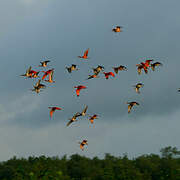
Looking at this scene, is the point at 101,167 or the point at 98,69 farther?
the point at 101,167

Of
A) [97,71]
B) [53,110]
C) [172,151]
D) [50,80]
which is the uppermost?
[172,151]

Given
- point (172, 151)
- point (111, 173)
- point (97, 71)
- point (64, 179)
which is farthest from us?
point (172, 151)

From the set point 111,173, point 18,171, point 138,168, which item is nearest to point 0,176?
point 18,171

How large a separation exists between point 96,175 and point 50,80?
67.0 meters

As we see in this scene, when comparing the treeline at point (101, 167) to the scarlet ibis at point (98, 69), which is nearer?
the scarlet ibis at point (98, 69)

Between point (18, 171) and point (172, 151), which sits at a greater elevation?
point (172, 151)

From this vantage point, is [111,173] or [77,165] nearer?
[111,173]

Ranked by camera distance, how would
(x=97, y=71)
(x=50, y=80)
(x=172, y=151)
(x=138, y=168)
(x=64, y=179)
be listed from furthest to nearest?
(x=172, y=151), (x=138, y=168), (x=64, y=179), (x=97, y=71), (x=50, y=80)

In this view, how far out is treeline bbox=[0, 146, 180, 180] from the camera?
96.9 meters

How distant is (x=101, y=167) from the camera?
111 m

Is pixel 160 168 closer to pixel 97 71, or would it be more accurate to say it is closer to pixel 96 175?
pixel 96 175

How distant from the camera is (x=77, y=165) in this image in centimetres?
10894

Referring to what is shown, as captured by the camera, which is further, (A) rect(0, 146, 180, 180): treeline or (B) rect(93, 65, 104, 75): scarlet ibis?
(A) rect(0, 146, 180, 180): treeline

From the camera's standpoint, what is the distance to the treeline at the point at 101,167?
9688 cm
